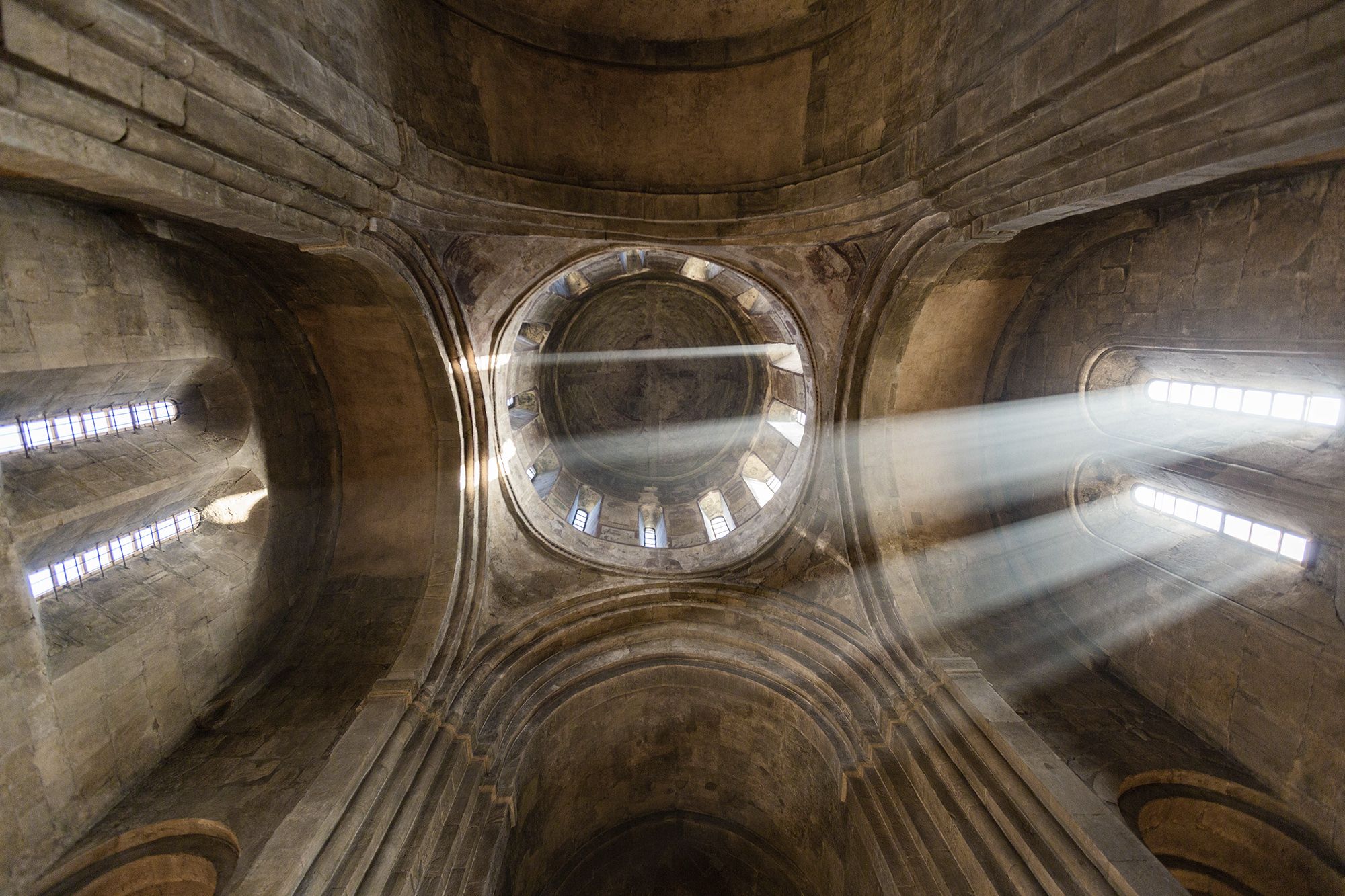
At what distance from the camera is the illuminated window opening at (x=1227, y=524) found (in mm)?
5797

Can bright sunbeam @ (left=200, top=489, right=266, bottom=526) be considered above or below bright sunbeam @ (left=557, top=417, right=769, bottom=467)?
below

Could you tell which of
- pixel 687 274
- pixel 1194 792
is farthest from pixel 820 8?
pixel 1194 792

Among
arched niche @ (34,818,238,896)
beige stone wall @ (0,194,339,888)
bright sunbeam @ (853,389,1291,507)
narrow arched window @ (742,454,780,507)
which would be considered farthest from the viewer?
narrow arched window @ (742,454,780,507)

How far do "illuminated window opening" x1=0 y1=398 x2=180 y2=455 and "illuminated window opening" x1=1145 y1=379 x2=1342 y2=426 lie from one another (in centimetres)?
1134

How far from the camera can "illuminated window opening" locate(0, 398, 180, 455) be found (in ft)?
18.4

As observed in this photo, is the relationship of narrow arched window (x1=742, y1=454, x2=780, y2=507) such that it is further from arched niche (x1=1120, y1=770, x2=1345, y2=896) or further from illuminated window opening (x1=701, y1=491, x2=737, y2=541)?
arched niche (x1=1120, y1=770, x2=1345, y2=896)

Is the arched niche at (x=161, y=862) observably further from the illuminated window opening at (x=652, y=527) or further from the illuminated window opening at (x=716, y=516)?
the illuminated window opening at (x=716, y=516)

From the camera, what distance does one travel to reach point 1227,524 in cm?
651

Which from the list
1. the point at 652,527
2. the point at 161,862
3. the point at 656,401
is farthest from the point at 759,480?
the point at 161,862

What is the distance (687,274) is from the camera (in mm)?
12531

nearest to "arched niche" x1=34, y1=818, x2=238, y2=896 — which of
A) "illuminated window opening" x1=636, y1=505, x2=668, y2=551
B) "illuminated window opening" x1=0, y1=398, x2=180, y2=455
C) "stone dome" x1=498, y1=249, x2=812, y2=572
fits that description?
"illuminated window opening" x1=0, y1=398, x2=180, y2=455

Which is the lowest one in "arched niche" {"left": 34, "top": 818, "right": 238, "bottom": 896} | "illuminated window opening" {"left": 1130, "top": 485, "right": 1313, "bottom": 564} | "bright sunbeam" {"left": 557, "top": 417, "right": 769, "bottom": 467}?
"arched niche" {"left": 34, "top": 818, "right": 238, "bottom": 896}

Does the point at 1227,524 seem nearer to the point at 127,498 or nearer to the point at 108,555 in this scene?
the point at 127,498

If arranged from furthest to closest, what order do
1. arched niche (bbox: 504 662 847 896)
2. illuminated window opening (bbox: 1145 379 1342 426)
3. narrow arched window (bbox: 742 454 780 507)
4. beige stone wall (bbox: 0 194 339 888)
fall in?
narrow arched window (bbox: 742 454 780 507), arched niche (bbox: 504 662 847 896), illuminated window opening (bbox: 1145 379 1342 426), beige stone wall (bbox: 0 194 339 888)
